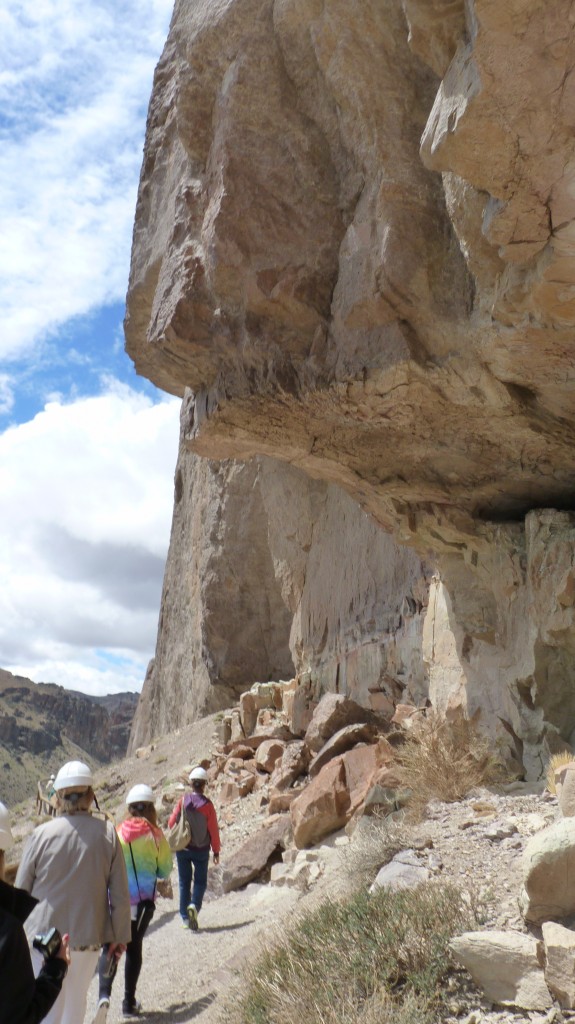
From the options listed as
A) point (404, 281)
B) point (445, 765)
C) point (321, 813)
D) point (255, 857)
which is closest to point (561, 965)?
point (445, 765)

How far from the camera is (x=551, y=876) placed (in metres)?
4.05

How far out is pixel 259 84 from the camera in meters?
6.71

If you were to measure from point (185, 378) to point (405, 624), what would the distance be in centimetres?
528

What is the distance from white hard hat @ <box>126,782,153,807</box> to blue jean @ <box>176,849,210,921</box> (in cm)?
181

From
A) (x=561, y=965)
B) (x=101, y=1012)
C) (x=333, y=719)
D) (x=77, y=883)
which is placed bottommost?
(x=101, y=1012)

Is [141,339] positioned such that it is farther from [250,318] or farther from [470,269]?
[470,269]

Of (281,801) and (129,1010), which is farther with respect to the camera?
(281,801)

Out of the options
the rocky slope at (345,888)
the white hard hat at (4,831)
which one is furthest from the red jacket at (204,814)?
the white hard hat at (4,831)

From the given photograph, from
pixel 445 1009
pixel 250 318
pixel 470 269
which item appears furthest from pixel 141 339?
pixel 445 1009

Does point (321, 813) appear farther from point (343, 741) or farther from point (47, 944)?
point (47, 944)

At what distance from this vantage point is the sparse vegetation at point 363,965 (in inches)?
158

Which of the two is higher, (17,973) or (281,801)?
(281,801)

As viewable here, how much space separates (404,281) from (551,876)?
3720 millimetres

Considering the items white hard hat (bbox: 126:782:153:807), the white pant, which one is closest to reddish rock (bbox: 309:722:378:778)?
white hard hat (bbox: 126:782:153:807)
